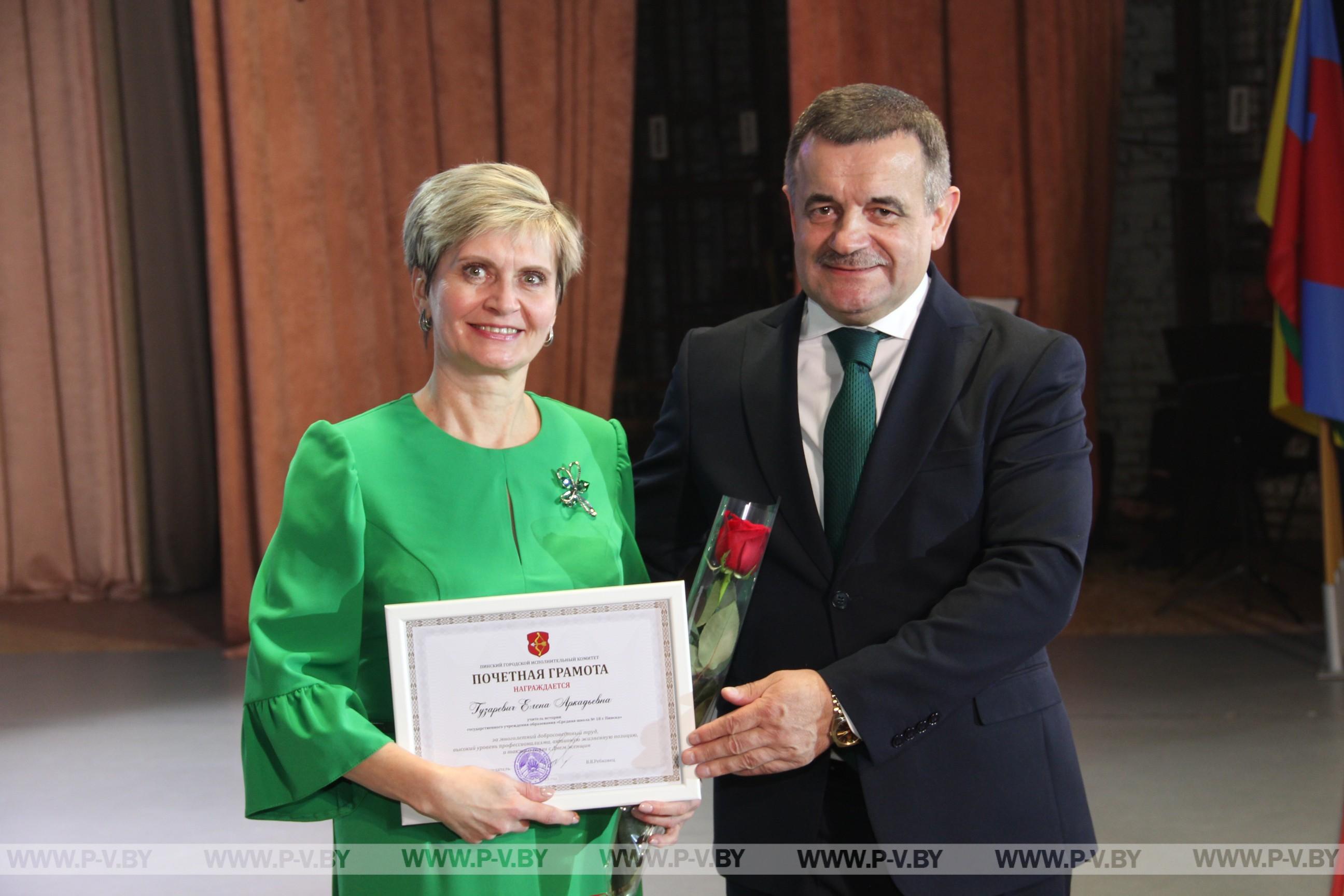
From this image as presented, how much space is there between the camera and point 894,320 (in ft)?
5.76

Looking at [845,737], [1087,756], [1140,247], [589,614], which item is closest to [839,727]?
[845,737]

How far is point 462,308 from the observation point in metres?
1.67

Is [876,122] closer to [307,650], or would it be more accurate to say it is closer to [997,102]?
[307,650]

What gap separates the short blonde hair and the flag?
384cm

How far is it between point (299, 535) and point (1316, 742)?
143 inches

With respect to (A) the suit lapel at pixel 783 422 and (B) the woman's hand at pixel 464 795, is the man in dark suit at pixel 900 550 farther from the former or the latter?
(B) the woman's hand at pixel 464 795

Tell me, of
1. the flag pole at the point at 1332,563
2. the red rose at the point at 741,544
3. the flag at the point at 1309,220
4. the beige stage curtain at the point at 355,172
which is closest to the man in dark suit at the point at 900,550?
the red rose at the point at 741,544

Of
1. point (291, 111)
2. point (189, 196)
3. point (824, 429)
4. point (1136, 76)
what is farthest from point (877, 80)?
point (824, 429)

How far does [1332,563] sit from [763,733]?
4054 millimetres

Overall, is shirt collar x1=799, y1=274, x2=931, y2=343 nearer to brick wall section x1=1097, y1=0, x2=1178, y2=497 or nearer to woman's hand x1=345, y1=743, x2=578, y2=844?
woman's hand x1=345, y1=743, x2=578, y2=844

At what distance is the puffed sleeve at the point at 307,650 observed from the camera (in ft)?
5.09

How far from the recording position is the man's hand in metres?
1.54

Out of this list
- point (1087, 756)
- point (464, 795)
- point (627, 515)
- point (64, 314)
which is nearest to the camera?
point (464, 795)

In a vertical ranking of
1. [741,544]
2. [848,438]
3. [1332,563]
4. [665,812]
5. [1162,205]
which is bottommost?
[1332,563]
